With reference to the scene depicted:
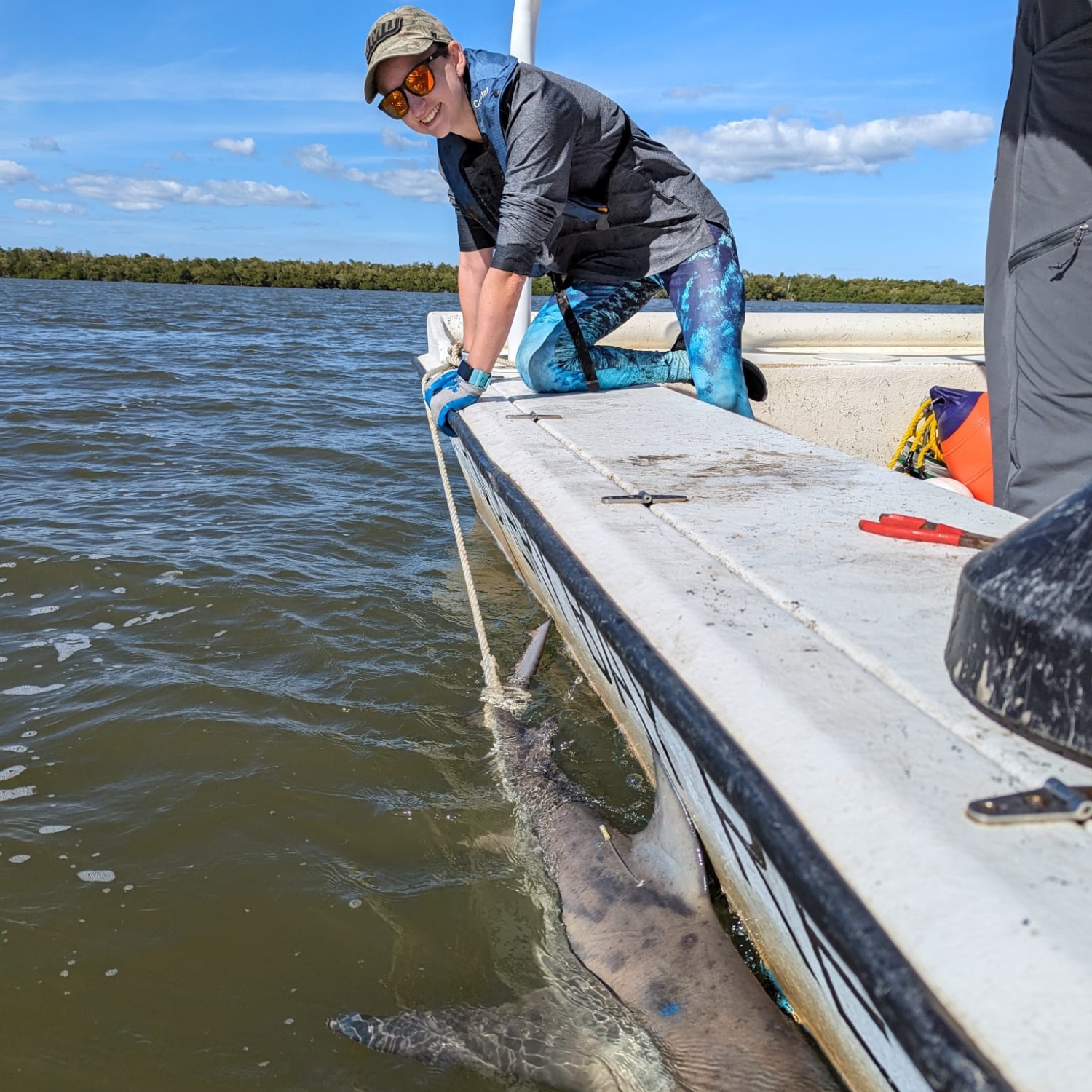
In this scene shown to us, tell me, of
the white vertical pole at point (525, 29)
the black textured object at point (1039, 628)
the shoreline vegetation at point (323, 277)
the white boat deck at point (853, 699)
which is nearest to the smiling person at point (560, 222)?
the white vertical pole at point (525, 29)

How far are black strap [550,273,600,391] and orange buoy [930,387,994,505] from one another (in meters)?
1.31

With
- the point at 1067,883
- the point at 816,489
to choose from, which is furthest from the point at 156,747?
the point at 1067,883

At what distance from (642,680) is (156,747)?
1819mm

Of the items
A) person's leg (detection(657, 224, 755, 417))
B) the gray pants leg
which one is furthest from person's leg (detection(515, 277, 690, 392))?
the gray pants leg

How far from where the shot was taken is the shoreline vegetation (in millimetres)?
39781

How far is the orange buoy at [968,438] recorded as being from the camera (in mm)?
3340

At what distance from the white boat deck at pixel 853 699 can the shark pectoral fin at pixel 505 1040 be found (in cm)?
37

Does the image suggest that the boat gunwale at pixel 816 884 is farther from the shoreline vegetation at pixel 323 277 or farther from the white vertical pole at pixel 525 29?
the shoreline vegetation at pixel 323 277

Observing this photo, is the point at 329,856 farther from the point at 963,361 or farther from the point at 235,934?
the point at 963,361

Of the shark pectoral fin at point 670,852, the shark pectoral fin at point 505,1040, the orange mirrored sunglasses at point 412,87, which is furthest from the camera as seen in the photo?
the orange mirrored sunglasses at point 412,87

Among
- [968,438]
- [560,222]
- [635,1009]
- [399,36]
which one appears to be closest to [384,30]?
[399,36]

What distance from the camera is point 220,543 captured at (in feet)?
14.7

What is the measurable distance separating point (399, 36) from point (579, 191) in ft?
2.70

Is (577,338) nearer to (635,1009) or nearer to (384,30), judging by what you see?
(384,30)
